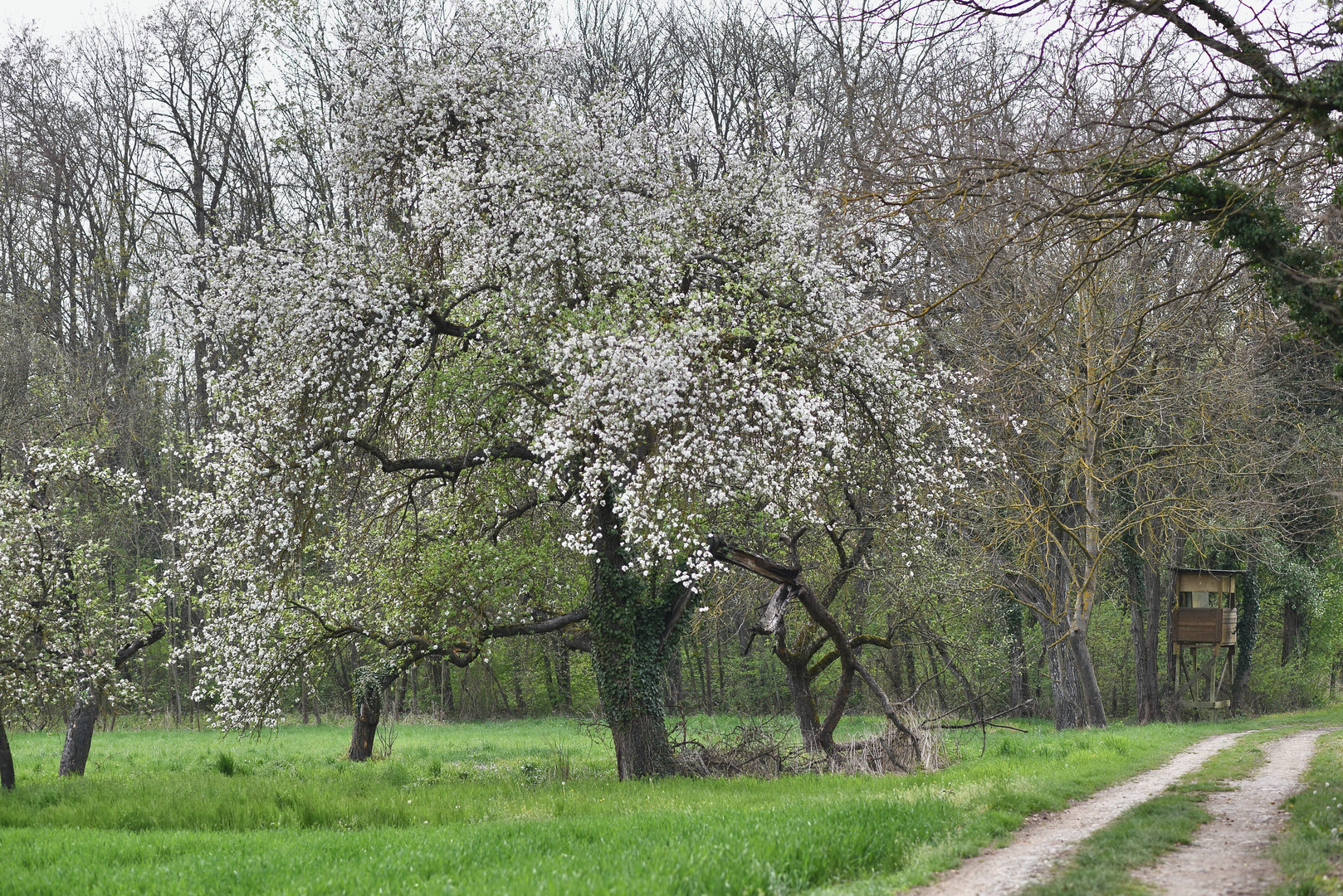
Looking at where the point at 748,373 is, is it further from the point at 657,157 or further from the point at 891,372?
the point at 657,157

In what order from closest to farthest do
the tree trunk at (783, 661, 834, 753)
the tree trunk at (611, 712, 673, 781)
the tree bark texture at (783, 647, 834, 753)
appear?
1. the tree trunk at (611, 712, 673, 781)
2. the tree bark texture at (783, 647, 834, 753)
3. the tree trunk at (783, 661, 834, 753)

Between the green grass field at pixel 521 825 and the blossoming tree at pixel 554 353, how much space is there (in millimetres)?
2383

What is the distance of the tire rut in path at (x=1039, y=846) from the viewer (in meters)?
7.04

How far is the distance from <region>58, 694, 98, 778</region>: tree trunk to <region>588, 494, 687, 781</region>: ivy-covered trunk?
9.25 m

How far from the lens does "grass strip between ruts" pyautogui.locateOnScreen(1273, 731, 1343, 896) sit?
6.29 m

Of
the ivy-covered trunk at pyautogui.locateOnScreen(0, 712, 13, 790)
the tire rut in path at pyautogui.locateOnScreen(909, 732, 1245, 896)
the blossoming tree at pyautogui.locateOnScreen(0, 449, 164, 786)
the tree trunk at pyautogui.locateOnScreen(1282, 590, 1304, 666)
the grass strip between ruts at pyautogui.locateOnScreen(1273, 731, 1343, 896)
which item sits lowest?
the tire rut in path at pyautogui.locateOnScreen(909, 732, 1245, 896)

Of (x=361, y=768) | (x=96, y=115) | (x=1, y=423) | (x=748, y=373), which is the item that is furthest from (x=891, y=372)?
(x=96, y=115)

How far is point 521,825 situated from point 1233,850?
21.6ft

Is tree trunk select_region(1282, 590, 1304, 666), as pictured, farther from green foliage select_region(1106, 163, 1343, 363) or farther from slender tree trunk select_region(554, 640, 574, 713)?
green foliage select_region(1106, 163, 1343, 363)

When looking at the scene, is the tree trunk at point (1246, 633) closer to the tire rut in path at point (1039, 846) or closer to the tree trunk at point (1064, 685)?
the tree trunk at point (1064, 685)

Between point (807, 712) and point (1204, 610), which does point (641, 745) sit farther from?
point (1204, 610)

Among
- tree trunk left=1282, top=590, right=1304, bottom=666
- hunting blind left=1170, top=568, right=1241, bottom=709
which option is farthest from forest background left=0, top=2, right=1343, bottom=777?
tree trunk left=1282, top=590, right=1304, bottom=666

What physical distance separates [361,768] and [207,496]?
673 cm

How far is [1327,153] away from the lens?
805 cm
